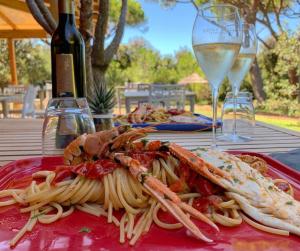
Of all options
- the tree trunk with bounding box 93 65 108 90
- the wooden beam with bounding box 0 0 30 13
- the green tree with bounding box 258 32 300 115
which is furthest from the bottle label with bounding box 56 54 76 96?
the green tree with bounding box 258 32 300 115

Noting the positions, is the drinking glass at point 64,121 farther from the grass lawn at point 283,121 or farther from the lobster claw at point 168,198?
the grass lawn at point 283,121

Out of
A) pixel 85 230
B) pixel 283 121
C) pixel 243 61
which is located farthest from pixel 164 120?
pixel 283 121

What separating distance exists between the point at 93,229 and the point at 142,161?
16 centimetres

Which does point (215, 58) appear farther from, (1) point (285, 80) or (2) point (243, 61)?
(1) point (285, 80)

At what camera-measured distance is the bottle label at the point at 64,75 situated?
0.87 meters

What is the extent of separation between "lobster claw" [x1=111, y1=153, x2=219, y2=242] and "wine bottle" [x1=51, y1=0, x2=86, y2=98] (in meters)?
0.44

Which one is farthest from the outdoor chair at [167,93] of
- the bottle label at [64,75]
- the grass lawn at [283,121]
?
the bottle label at [64,75]

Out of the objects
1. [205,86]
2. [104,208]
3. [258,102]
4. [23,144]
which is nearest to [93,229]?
[104,208]

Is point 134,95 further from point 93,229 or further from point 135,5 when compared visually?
point 135,5

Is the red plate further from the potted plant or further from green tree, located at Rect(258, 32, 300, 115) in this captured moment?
green tree, located at Rect(258, 32, 300, 115)

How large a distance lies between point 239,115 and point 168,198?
955 millimetres

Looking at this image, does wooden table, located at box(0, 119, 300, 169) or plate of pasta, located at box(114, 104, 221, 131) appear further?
plate of pasta, located at box(114, 104, 221, 131)

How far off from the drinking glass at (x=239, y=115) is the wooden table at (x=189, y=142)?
4 centimetres

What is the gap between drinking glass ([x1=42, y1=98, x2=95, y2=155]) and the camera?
787 mm
